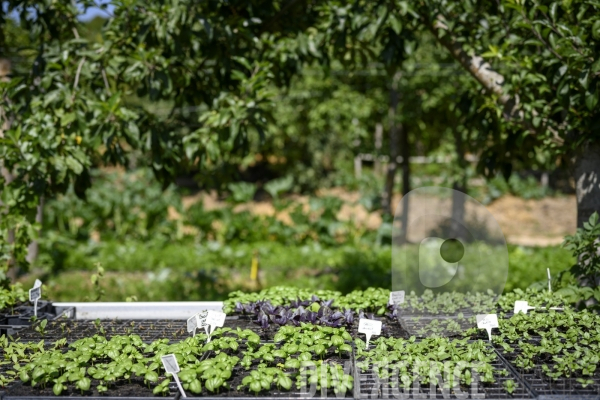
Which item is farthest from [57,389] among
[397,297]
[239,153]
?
[239,153]

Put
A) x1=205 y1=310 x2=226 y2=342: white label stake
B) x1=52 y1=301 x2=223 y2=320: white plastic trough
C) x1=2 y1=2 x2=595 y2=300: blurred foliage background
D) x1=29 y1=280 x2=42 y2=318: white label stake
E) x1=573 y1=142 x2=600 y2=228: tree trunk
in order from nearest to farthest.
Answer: x1=205 y1=310 x2=226 y2=342: white label stake < x1=29 y1=280 x2=42 y2=318: white label stake < x1=52 y1=301 x2=223 y2=320: white plastic trough < x1=573 y1=142 x2=600 y2=228: tree trunk < x1=2 y1=2 x2=595 y2=300: blurred foliage background

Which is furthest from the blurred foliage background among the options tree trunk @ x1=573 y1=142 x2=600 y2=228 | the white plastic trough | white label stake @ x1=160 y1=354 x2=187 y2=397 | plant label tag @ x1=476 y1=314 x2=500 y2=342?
white label stake @ x1=160 y1=354 x2=187 y2=397

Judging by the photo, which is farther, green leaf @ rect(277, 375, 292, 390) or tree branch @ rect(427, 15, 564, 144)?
tree branch @ rect(427, 15, 564, 144)

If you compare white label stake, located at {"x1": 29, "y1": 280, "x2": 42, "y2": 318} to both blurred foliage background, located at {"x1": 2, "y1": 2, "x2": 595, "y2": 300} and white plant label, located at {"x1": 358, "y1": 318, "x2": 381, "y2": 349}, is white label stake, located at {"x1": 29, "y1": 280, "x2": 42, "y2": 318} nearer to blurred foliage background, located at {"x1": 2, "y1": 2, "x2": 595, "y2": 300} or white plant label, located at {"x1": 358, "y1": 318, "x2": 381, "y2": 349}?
blurred foliage background, located at {"x1": 2, "y1": 2, "x2": 595, "y2": 300}

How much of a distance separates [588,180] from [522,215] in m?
10.5

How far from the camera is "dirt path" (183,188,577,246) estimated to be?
10984 mm

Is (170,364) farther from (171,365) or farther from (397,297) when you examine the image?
(397,297)

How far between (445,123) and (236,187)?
3624 mm

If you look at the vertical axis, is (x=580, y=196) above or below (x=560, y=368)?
above

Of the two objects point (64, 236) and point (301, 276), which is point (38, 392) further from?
point (64, 236)

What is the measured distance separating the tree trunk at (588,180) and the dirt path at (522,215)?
582 cm

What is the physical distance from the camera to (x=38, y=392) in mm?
2193

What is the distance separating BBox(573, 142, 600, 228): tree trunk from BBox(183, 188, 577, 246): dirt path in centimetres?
582

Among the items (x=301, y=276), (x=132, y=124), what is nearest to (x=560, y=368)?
(x=132, y=124)
